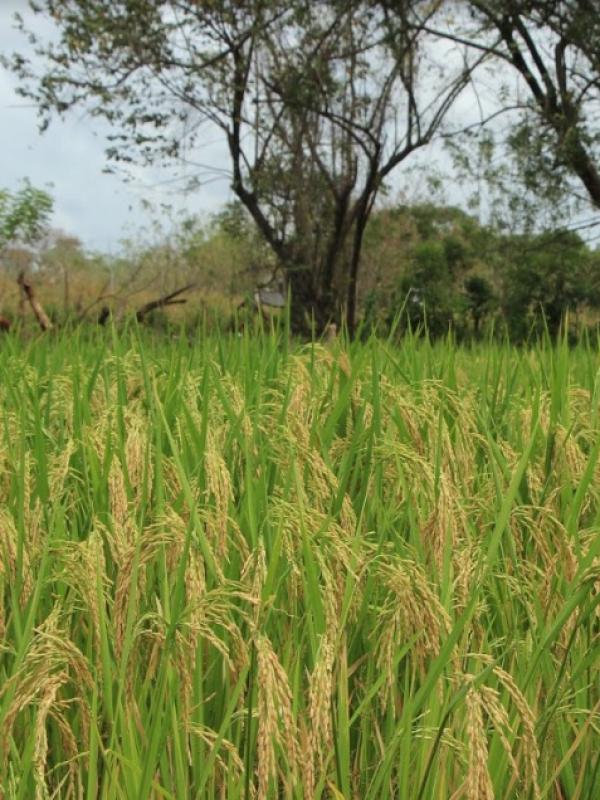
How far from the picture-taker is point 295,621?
1.38m

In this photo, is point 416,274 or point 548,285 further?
point 416,274

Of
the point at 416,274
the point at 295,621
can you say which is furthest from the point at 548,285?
the point at 295,621

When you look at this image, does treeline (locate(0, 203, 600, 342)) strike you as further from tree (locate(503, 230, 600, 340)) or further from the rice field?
the rice field

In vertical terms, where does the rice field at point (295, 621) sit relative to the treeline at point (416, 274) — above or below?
below

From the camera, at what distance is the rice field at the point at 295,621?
3.61 feet

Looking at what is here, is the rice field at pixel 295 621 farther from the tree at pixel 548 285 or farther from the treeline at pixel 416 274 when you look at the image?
the tree at pixel 548 285

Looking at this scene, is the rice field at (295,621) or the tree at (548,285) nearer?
the rice field at (295,621)

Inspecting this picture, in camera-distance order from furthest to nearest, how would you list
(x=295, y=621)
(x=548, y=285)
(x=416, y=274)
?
(x=416, y=274), (x=548, y=285), (x=295, y=621)

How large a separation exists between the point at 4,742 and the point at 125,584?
235mm

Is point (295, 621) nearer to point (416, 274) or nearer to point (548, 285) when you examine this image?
point (548, 285)

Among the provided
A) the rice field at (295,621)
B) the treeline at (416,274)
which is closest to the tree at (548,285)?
the treeline at (416,274)

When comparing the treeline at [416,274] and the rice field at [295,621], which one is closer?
the rice field at [295,621]

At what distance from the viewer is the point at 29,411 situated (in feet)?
7.59

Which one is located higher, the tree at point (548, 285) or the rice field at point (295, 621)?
the tree at point (548, 285)
